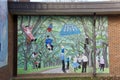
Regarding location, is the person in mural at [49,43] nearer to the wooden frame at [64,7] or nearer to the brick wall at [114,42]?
the wooden frame at [64,7]

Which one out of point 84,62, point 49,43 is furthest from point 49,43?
point 84,62

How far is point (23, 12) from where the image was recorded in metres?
15.4

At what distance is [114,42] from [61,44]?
10.5 feet

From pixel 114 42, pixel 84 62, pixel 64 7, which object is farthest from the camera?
pixel 84 62

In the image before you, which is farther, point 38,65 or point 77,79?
point 38,65

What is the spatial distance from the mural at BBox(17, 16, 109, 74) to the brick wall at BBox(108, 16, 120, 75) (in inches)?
9.7

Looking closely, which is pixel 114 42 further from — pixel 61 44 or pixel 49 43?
pixel 49 43

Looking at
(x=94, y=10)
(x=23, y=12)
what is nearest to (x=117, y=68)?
(x=94, y=10)

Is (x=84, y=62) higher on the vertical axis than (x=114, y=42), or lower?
lower

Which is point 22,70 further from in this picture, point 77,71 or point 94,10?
point 94,10

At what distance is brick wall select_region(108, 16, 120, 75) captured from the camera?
54.0 ft

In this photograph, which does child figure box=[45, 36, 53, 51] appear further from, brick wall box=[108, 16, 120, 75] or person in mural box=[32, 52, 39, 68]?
brick wall box=[108, 16, 120, 75]

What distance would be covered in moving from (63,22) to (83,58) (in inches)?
99.0

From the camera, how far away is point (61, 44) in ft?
54.4
